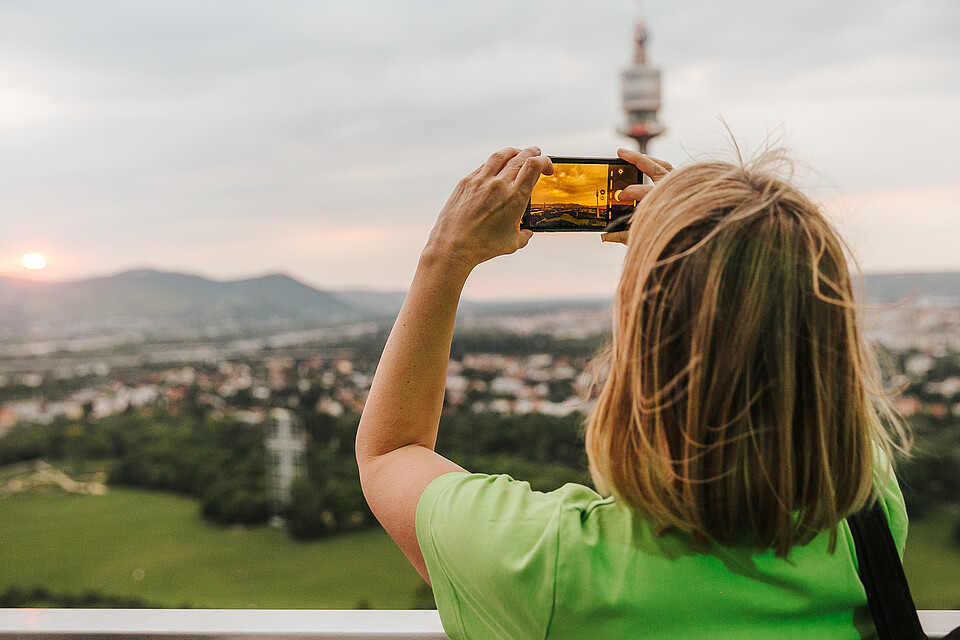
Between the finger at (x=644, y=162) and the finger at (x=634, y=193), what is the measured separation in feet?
0.08

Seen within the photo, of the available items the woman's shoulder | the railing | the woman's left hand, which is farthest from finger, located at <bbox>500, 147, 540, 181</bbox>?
the railing

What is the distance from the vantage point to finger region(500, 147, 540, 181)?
0.56m

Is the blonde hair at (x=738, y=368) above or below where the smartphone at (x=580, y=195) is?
below

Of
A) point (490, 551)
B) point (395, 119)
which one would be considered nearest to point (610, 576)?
point (490, 551)

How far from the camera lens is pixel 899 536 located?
51 centimetres

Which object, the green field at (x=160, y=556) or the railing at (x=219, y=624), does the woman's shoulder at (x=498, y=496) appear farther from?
the green field at (x=160, y=556)

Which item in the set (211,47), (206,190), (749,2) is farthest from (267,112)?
(749,2)

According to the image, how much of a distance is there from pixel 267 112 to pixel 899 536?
11056mm

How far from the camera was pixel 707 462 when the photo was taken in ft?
1.38

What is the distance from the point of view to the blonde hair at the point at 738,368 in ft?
1.32

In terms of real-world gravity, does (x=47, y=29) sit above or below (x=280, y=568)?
above

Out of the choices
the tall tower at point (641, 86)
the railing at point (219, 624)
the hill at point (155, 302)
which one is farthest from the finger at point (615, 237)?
the hill at point (155, 302)

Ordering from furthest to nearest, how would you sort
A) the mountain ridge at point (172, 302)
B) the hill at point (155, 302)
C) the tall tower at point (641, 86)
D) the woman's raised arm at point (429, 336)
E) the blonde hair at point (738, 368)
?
the hill at point (155, 302)
the mountain ridge at point (172, 302)
the tall tower at point (641, 86)
the woman's raised arm at point (429, 336)
the blonde hair at point (738, 368)

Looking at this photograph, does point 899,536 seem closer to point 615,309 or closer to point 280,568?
point 615,309
